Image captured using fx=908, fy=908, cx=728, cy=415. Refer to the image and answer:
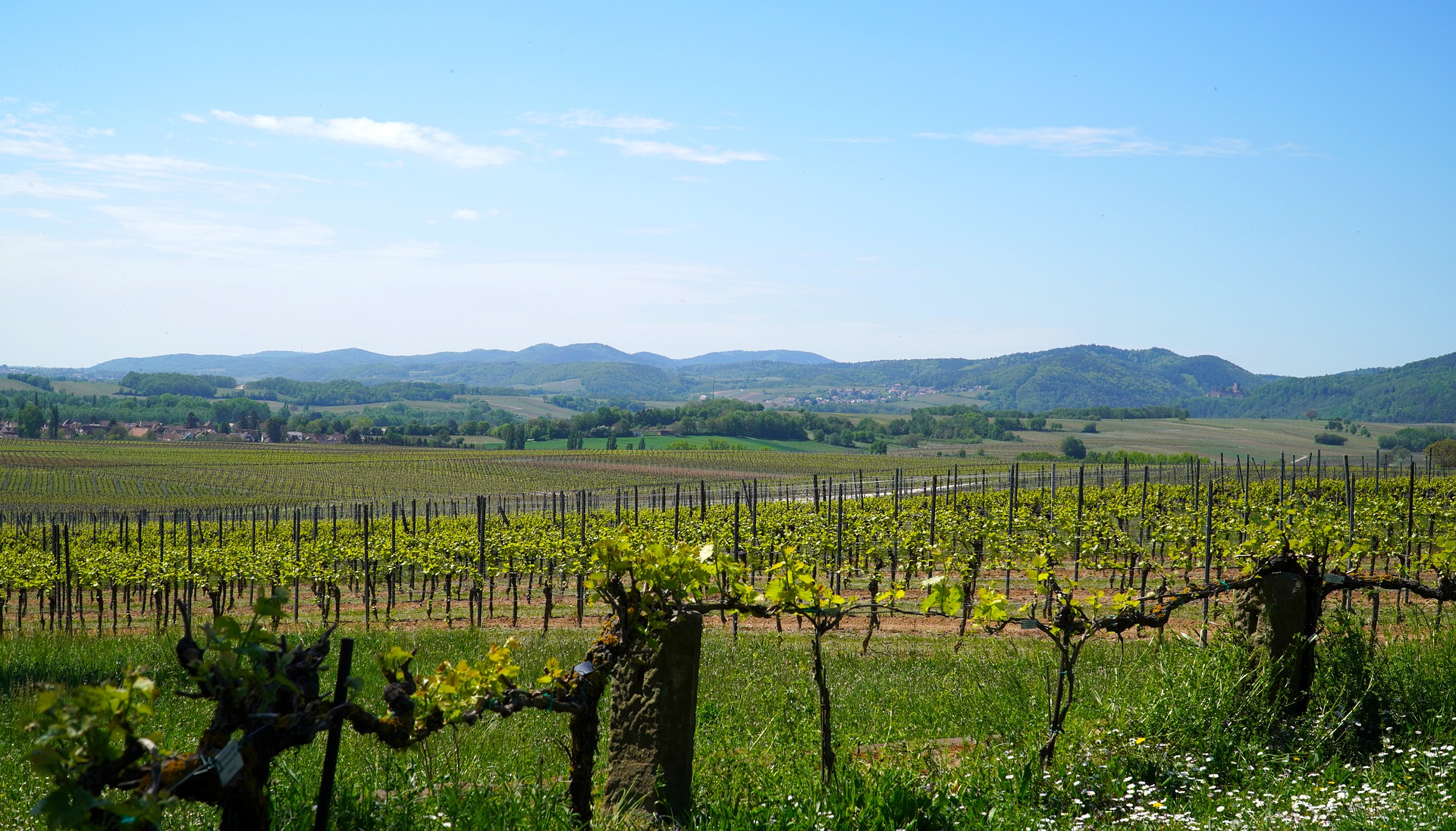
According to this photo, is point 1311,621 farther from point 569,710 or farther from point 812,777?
point 569,710

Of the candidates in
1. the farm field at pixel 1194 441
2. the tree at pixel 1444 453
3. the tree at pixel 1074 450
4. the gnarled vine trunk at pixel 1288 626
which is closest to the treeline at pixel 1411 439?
the farm field at pixel 1194 441

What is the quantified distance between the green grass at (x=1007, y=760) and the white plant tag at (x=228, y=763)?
0.52 m

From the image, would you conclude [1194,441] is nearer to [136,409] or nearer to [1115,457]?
[1115,457]

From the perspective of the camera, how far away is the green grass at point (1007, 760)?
4.18m

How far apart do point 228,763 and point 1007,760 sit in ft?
12.7

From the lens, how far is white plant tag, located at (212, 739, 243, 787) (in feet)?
8.50

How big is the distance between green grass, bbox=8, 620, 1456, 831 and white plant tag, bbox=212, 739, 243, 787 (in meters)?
0.52

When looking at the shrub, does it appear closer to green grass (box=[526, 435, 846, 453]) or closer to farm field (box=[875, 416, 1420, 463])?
farm field (box=[875, 416, 1420, 463])

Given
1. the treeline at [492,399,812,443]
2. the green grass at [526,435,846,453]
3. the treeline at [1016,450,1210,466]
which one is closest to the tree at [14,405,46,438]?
the treeline at [492,399,812,443]

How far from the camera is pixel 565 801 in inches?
175

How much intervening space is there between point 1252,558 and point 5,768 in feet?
26.7

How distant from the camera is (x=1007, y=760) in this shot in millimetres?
4961

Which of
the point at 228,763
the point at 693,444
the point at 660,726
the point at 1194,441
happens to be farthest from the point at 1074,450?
the point at 228,763

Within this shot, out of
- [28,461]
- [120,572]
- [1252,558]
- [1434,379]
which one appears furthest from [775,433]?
[1434,379]
